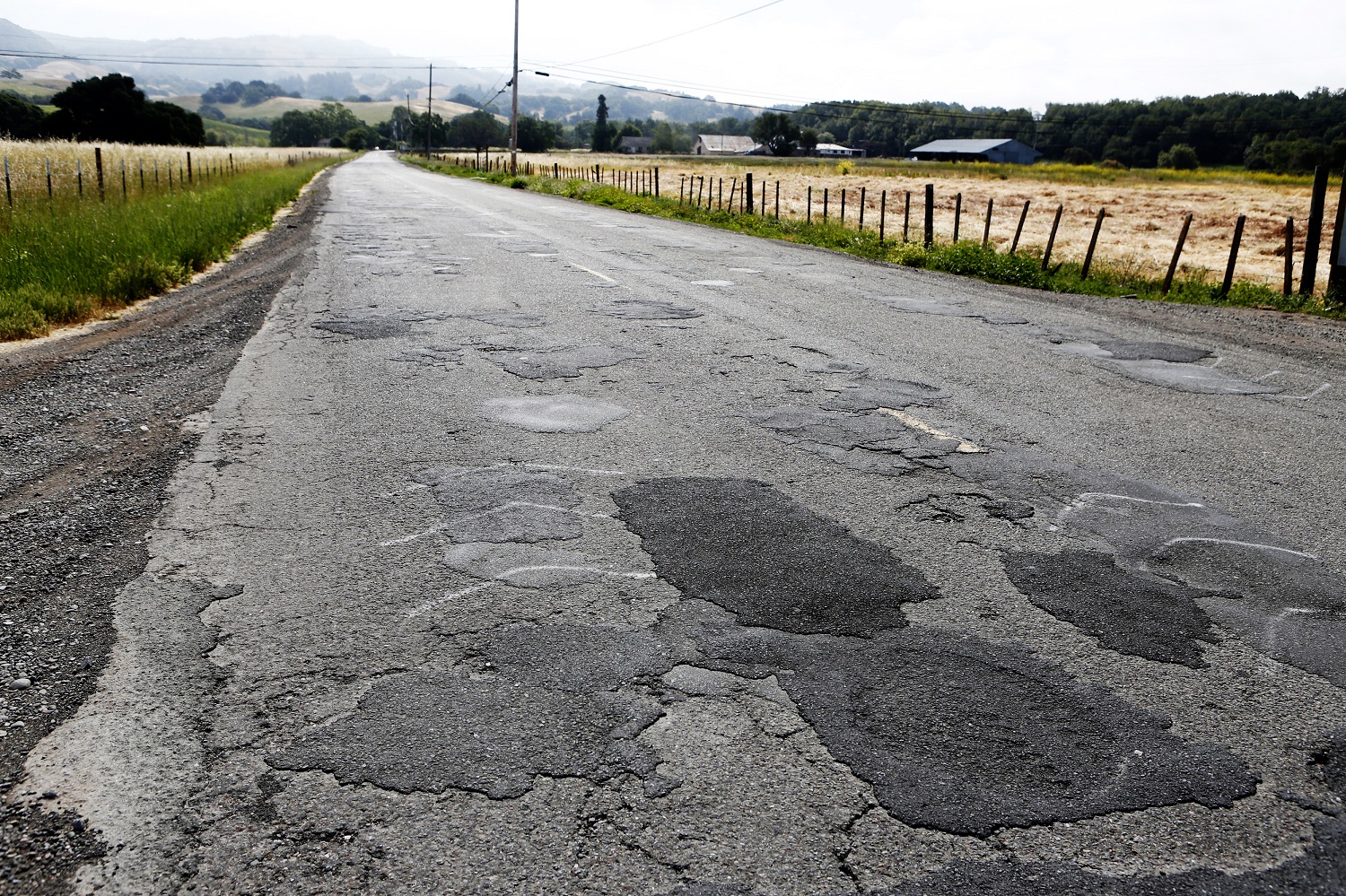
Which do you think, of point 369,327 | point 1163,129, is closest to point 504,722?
point 369,327

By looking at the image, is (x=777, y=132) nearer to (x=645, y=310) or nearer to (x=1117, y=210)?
(x=1117, y=210)

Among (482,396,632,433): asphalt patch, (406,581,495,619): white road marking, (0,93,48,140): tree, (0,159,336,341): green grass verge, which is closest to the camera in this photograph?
(406,581,495,619): white road marking

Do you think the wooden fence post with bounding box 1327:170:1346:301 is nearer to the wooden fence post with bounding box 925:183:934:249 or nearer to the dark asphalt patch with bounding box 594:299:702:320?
the wooden fence post with bounding box 925:183:934:249

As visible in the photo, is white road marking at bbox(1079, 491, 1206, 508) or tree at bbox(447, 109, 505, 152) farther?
tree at bbox(447, 109, 505, 152)

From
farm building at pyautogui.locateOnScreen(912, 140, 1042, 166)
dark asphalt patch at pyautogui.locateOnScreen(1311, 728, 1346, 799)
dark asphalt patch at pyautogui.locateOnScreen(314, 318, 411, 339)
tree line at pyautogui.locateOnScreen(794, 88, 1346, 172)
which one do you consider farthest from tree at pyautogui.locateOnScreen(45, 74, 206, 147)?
farm building at pyautogui.locateOnScreen(912, 140, 1042, 166)

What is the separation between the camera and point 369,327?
8.75 m

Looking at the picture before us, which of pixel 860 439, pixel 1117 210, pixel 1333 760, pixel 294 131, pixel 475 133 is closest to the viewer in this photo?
pixel 1333 760

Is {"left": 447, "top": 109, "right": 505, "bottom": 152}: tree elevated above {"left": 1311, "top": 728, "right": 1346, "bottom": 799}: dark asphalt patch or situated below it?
above

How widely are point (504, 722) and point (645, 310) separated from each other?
7.43 metres

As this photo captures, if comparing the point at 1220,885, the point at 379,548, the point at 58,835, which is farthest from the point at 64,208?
the point at 1220,885

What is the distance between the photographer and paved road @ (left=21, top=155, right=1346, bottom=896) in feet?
7.66

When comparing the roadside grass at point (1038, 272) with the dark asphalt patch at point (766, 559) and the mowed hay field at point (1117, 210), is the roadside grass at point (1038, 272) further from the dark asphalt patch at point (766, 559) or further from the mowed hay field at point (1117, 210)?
the dark asphalt patch at point (766, 559)

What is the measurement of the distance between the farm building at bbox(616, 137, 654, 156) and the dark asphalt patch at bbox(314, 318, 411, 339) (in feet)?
523

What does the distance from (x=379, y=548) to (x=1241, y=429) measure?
538 centimetres
